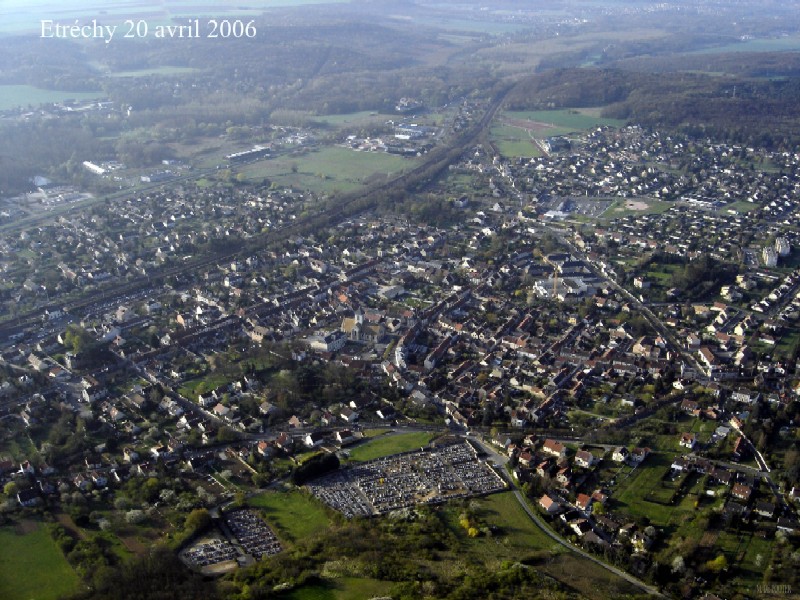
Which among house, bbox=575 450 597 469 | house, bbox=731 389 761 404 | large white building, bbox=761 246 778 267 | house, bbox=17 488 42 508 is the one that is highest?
large white building, bbox=761 246 778 267

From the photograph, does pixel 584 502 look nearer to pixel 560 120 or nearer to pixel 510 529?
pixel 510 529

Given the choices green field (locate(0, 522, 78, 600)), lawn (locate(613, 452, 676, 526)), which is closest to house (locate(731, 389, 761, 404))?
lawn (locate(613, 452, 676, 526))

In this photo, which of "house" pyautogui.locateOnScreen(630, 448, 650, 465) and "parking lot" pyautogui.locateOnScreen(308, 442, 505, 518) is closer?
"parking lot" pyautogui.locateOnScreen(308, 442, 505, 518)

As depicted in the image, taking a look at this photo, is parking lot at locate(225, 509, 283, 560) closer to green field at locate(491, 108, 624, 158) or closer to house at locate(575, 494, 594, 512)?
house at locate(575, 494, 594, 512)

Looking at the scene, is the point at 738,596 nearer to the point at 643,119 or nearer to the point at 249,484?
the point at 249,484

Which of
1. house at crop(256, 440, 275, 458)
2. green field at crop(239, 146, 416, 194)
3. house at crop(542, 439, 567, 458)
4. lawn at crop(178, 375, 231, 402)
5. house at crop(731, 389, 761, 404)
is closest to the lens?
house at crop(542, 439, 567, 458)

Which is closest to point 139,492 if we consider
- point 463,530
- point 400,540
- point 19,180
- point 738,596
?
point 400,540

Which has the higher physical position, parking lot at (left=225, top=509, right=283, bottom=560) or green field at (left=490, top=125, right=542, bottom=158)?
green field at (left=490, top=125, right=542, bottom=158)
